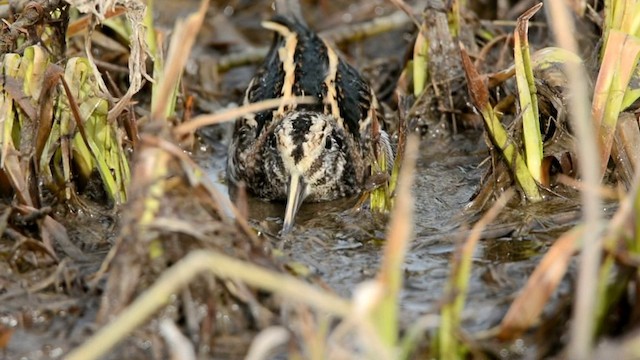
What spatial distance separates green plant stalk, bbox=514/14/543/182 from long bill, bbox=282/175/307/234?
1.19 meters

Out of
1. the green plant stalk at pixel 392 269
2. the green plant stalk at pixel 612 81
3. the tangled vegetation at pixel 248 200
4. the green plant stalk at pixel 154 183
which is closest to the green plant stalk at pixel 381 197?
the tangled vegetation at pixel 248 200

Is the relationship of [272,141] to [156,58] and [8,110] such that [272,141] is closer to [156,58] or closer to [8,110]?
[156,58]

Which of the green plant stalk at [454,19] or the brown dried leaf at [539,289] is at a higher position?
the green plant stalk at [454,19]

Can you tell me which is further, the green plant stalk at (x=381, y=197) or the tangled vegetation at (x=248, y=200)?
the green plant stalk at (x=381, y=197)

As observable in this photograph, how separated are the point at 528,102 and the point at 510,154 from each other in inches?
10.7

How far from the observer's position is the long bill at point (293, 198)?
17.5ft

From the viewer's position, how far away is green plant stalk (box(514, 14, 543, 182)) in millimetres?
5031

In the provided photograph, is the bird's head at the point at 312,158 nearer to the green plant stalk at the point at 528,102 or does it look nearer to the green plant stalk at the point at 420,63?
the green plant stalk at the point at 420,63

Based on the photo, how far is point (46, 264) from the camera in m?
4.67

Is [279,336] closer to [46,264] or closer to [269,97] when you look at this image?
[46,264]

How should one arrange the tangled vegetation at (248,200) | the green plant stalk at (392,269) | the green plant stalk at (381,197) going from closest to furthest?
the green plant stalk at (392,269) < the tangled vegetation at (248,200) < the green plant stalk at (381,197)

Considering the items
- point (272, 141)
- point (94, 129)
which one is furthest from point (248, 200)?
point (94, 129)

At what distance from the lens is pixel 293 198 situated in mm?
5516

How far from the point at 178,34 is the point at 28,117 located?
176 cm
